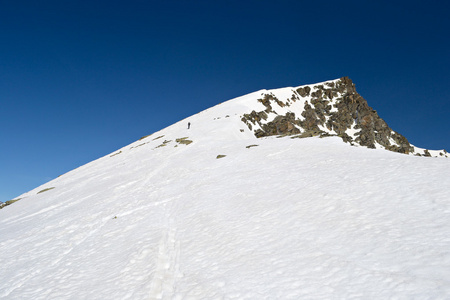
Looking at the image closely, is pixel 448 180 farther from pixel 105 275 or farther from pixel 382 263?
pixel 105 275

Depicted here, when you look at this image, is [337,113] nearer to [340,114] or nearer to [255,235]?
[340,114]

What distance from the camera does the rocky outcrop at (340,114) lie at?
7556cm

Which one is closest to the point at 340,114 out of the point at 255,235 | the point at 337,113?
the point at 337,113

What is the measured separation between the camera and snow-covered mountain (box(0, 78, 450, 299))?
691cm

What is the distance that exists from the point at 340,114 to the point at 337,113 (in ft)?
3.08

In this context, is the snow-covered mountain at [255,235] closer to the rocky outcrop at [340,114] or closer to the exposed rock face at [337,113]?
the rocky outcrop at [340,114]

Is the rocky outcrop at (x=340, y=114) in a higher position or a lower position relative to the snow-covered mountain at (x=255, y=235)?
higher

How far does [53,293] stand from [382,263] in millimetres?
9838

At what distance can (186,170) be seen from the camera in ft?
79.8

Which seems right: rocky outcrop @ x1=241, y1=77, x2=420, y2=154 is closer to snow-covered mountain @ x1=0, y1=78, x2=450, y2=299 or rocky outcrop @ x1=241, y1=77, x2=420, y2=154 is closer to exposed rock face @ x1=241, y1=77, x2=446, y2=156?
exposed rock face @ x1=241, y1=77, x2=446, y2=156

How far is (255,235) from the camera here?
10.1 meters

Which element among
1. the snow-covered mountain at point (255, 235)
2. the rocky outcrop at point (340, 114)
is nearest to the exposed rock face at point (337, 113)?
the rocky outcrop at point (340, 114)

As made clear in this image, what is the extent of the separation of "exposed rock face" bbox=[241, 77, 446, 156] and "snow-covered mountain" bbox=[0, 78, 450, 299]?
2009 inches

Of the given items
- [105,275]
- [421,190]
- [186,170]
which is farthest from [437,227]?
[186,170]
